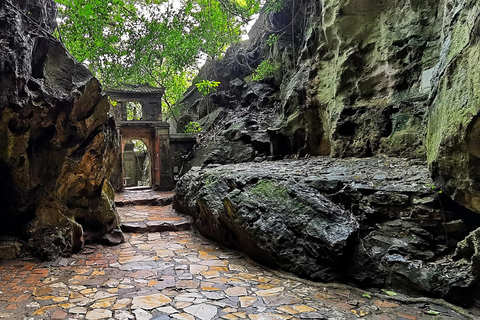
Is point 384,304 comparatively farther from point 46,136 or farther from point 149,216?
point 149,216

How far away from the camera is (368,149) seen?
22.4 feet

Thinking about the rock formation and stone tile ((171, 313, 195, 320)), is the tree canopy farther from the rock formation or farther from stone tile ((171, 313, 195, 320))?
stone tile ((171, 313, 195, 320))

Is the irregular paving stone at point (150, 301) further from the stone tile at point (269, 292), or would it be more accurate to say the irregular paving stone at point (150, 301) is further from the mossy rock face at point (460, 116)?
the mossy rock face at point (460, 116)

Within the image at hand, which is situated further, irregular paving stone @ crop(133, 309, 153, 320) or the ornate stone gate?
the ornate stone gate

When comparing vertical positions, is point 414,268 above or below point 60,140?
below

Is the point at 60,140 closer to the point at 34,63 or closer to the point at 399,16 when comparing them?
the point at 34,63

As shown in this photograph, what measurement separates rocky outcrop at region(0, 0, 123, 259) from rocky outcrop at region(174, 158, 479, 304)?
3007mm

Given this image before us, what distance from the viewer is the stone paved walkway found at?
322 centimetres

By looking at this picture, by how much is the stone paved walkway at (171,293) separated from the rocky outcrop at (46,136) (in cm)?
77

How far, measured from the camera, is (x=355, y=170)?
5.38 metres

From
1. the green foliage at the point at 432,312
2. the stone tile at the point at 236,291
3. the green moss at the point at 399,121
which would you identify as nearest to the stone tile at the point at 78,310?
the stone tile at the point at 236,291

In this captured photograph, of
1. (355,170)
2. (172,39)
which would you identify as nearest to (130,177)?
(172,39)

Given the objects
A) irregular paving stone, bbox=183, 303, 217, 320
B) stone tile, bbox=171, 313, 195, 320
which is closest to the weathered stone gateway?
irregular paving stone, bbox=183, 303, 217, 320

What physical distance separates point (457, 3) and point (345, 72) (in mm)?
3931
